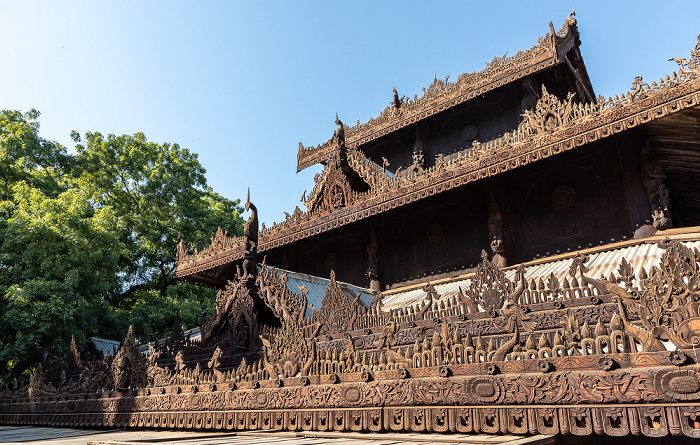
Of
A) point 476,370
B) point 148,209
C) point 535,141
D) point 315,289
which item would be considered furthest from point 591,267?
point 148,209

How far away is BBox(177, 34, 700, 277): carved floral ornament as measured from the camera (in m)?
7.63

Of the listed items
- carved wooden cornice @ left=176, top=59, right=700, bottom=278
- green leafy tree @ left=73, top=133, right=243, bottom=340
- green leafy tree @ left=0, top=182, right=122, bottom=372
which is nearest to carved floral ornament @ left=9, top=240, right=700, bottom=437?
carved wooden cornice @ left=176, top=59, right=700, bottom=278

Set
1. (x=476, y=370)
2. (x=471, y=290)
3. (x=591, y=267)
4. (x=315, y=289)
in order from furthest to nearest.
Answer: (x=315, y=289), (x=591, y=267), (x=471, y=290), (x=476, y=370)

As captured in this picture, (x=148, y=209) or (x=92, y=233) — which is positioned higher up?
(x=148, y=209)

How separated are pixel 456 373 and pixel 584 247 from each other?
5951mm

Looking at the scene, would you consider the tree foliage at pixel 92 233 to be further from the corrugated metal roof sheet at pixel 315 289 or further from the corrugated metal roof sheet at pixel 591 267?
the corrugated metal roof sheet at pixel 591 267

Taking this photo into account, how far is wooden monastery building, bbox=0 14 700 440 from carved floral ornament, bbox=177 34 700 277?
40 millimetres

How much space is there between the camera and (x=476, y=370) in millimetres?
4625

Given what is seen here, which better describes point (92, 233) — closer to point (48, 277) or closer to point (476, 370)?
point (48, 277)

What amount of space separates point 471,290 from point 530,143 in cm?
349

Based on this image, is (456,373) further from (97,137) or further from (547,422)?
(97,137)

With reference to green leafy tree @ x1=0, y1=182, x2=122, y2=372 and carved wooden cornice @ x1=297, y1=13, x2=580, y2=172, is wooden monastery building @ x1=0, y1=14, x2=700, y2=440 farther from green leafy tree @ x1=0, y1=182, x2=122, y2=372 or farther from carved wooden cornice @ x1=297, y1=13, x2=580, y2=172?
green leafy tree @ x1=0, y1=182, x2=122, y2=372

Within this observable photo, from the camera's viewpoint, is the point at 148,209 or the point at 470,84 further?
the point at 148,209

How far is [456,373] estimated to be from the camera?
4.75 metres
